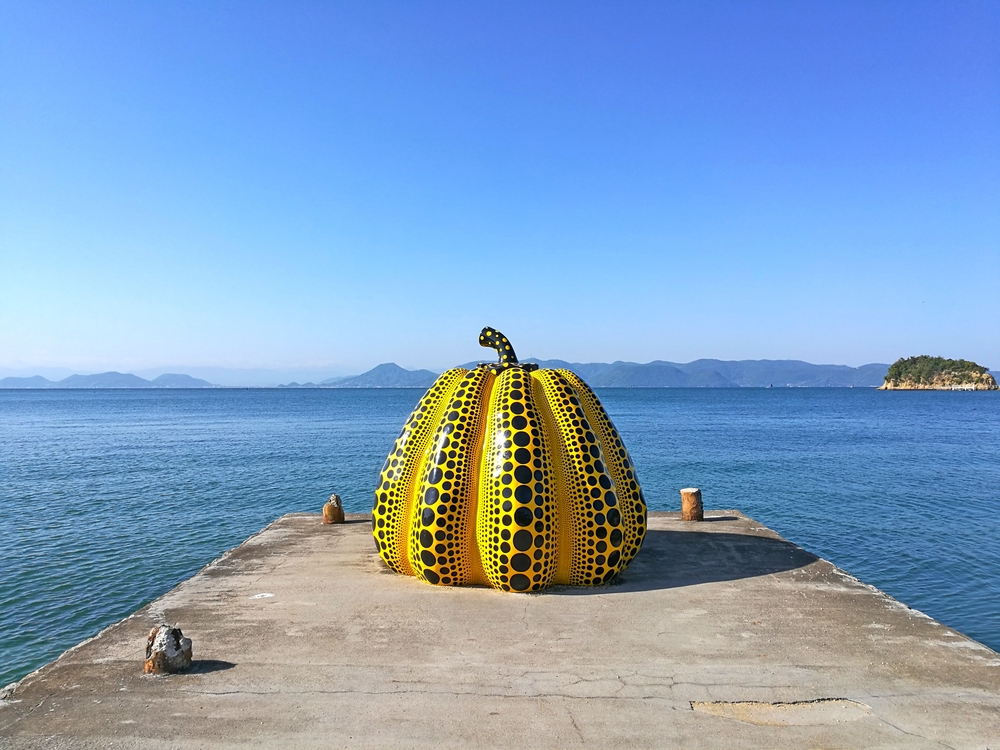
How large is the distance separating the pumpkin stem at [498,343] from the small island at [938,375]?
205 metres

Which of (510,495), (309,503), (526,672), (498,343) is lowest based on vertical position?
(309,503)

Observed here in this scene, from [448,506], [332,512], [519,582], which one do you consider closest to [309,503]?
[332,512]

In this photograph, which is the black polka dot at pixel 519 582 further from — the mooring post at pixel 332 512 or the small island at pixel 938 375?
the small island at pixel 938 375

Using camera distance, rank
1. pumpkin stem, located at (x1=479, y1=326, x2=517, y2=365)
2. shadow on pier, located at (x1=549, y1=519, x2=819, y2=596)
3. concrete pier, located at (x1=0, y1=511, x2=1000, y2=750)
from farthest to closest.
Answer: pumpkin stem, located at (x1=479, y1=326, x2=517, y2=365) → shadow on pier, located at (x1=549, y1=519, x2=819, y2=596) → concrete pier, located at (x1=0, y1=511, x2=1000, y2=750)

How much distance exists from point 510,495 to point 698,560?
4800 mm

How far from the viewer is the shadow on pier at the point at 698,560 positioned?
1140 centimetres

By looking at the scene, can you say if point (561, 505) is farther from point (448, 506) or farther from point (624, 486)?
point (448, 506)

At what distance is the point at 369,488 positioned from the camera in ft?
96.7

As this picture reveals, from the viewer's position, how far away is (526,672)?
801 centimetres

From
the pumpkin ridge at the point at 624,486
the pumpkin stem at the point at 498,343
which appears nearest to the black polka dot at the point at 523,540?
the pumpkin ridge at the point at 624,486

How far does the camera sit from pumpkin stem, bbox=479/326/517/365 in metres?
13.5

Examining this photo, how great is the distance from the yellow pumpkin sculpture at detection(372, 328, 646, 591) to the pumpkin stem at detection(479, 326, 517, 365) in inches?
60.3

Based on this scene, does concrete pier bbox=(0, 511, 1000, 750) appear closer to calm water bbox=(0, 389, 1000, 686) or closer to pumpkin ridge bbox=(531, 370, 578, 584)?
pumpkin ridge bbox=(531, 370, 578, 584)

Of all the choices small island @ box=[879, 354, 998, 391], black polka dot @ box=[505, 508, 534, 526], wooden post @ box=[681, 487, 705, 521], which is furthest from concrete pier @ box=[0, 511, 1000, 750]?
small island @ box=[879, 354, 998, 391]
